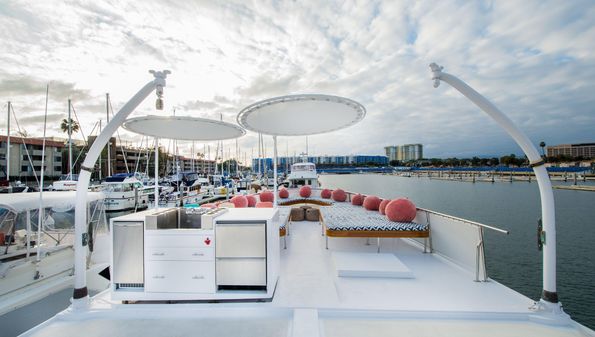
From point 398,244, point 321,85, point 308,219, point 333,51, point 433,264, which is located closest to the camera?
point 433,264

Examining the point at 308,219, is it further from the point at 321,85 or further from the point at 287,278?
the point at 321,85

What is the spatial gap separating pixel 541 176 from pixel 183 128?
18.7 ft

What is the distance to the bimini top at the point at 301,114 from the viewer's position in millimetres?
4140

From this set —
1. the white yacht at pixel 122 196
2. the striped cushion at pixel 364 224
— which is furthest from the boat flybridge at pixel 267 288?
the white yacht at pixel 122 196

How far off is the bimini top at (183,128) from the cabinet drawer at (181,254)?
2.02 meters

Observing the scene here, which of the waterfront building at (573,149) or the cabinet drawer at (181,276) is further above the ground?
the waterfront building at (573,149)

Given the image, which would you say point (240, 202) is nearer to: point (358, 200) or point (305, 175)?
point (358, 200)

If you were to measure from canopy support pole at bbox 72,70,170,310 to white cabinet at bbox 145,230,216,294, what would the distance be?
0.77m

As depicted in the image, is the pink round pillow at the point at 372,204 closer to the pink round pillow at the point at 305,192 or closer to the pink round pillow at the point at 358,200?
the pink round pillow at the point at 358,200

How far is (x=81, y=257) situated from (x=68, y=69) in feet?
18.2

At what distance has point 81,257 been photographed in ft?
10.6

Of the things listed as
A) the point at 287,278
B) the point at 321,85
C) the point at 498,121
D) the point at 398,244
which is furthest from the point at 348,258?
the point at 321,85

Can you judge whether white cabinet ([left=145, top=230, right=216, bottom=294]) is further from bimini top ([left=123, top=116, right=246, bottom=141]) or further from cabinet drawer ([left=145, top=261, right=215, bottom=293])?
bimini top ([left=123, top=116, right=246, bottom=141])

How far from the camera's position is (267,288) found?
331 cm
